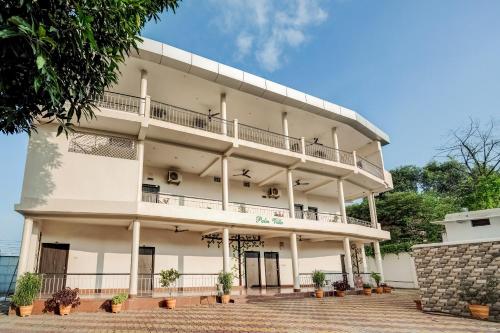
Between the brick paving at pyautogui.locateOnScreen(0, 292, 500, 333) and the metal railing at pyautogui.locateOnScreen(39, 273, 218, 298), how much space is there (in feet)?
7.88

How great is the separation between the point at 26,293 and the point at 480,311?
12239 millimetres

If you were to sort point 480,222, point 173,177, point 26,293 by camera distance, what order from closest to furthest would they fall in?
point 26,293 < point 480,222 < point 173,177

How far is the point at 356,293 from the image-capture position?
52.6 feet

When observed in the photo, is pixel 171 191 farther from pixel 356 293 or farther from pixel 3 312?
pixel 356 293

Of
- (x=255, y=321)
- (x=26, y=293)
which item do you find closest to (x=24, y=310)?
(x=26, y=293)

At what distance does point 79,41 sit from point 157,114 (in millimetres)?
10209

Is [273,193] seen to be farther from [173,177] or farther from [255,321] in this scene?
[255,321]

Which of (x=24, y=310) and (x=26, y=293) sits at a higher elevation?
(x=26, y=293)

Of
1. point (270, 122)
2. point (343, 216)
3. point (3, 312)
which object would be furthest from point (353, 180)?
point (3, 312)

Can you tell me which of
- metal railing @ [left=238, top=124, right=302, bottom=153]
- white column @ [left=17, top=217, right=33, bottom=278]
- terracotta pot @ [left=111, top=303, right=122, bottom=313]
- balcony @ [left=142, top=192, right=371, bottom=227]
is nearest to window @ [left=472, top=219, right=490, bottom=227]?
balcony @ [left=142, top=192, right=371, bottom=227]

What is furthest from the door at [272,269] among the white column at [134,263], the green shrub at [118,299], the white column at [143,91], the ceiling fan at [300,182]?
the white column at [143,91]

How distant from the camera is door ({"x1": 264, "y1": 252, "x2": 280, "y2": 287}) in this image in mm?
17312

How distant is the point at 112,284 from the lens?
12742mm

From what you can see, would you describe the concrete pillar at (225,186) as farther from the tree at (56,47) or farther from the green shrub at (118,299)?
the tree at (56,47)
